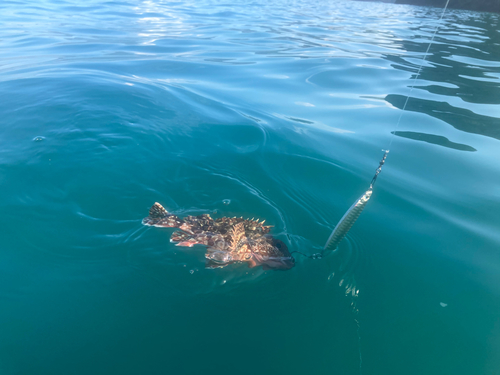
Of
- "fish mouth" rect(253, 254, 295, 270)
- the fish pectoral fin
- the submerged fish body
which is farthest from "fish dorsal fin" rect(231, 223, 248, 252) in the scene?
the fish pectoral fin

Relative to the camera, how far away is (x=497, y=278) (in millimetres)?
3354

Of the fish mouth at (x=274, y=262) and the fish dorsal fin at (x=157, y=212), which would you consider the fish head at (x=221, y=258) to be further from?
the fish dorsal fin at (x=157, y=212)

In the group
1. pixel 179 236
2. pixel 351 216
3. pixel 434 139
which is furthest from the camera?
pixel 434 139

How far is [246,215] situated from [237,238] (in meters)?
0.89

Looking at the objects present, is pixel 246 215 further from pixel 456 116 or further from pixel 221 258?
pixel 456 116

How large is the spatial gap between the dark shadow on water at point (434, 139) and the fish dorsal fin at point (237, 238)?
14.3ft

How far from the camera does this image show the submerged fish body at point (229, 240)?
131 inches

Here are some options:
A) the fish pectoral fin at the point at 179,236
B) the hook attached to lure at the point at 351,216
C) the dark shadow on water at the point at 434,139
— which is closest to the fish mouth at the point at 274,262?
the hook attached to lure at the point at 351,216

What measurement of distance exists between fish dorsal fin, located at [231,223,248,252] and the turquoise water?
299 millimetres

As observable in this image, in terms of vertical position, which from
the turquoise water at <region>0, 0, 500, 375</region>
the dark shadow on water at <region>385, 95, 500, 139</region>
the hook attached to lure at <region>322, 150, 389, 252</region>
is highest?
the hook attached to lure at <region>322, 150, 389, 252</region>

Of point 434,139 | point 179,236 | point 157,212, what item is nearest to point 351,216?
point 179,236

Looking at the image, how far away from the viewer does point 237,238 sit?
3.37 meters

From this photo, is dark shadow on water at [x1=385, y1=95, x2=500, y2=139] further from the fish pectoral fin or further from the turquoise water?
the fish pectoral fin

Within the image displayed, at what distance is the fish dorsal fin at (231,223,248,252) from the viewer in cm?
334
